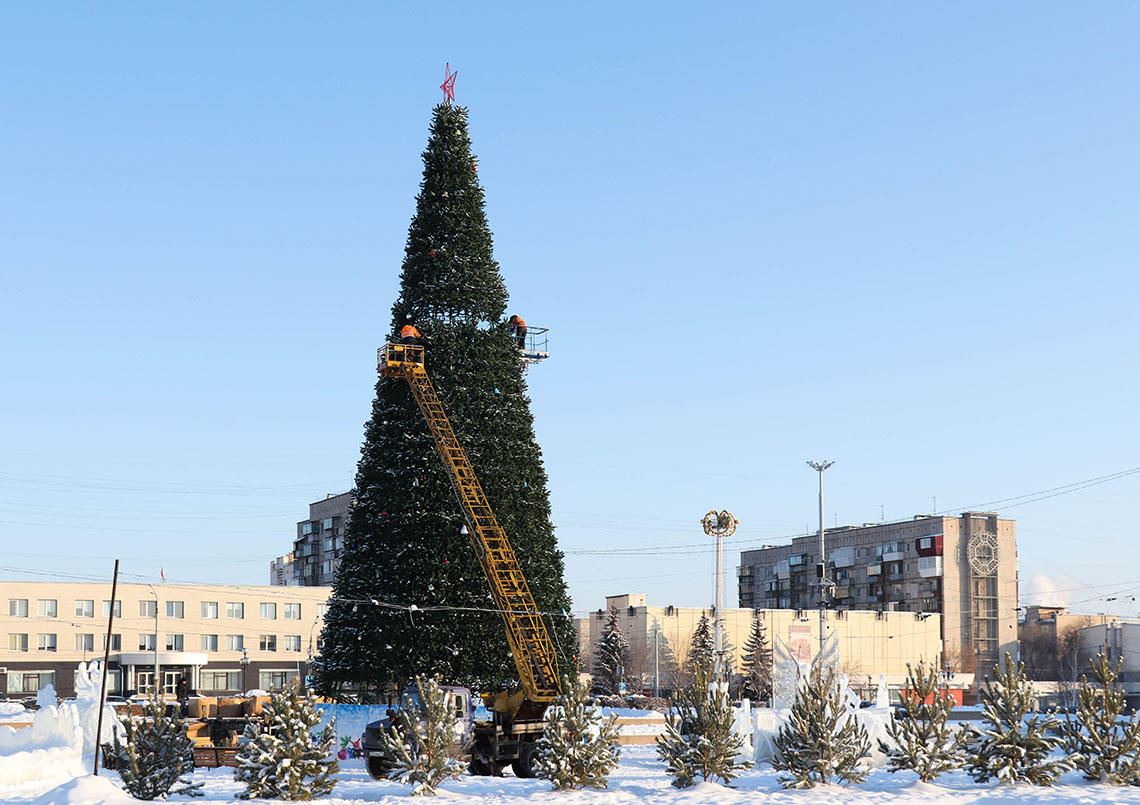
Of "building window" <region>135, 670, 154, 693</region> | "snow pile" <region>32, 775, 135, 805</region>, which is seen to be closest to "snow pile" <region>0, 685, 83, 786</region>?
"snow pile" <region>32, 775, 135, 805</region>

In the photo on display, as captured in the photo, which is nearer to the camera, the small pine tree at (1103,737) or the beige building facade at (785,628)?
the small pine tree at (1103,737)

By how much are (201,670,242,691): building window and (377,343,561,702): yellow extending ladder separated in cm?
8203

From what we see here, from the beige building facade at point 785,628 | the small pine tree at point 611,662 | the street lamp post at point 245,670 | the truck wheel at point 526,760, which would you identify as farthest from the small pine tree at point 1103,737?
the beige building facade at point 785,628

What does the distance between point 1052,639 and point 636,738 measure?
457ft

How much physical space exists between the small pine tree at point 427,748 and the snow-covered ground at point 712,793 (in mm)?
435

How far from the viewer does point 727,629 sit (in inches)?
5507

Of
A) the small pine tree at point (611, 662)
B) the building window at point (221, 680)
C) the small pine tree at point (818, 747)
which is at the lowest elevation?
the building window at point (221, 680)

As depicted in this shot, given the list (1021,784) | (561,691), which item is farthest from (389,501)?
(1021,784)

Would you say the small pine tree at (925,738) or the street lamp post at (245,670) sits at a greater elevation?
the small pine tree at (925,738)

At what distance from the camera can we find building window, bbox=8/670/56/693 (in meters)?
111

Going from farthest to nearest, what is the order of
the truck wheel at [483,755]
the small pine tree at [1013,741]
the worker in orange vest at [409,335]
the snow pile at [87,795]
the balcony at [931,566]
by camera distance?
the balcony at [931,566] < the worker in orange vest at [409,335] < the truck wheel at [483,755] < the small pine tree at [1013,741] < the snow pile at [87,795]

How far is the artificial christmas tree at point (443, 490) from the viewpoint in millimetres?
41688

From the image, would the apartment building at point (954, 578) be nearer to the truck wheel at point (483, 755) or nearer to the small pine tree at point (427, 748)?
the truck wheel at point (483, 755)

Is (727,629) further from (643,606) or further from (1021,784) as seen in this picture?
(1021,784)
